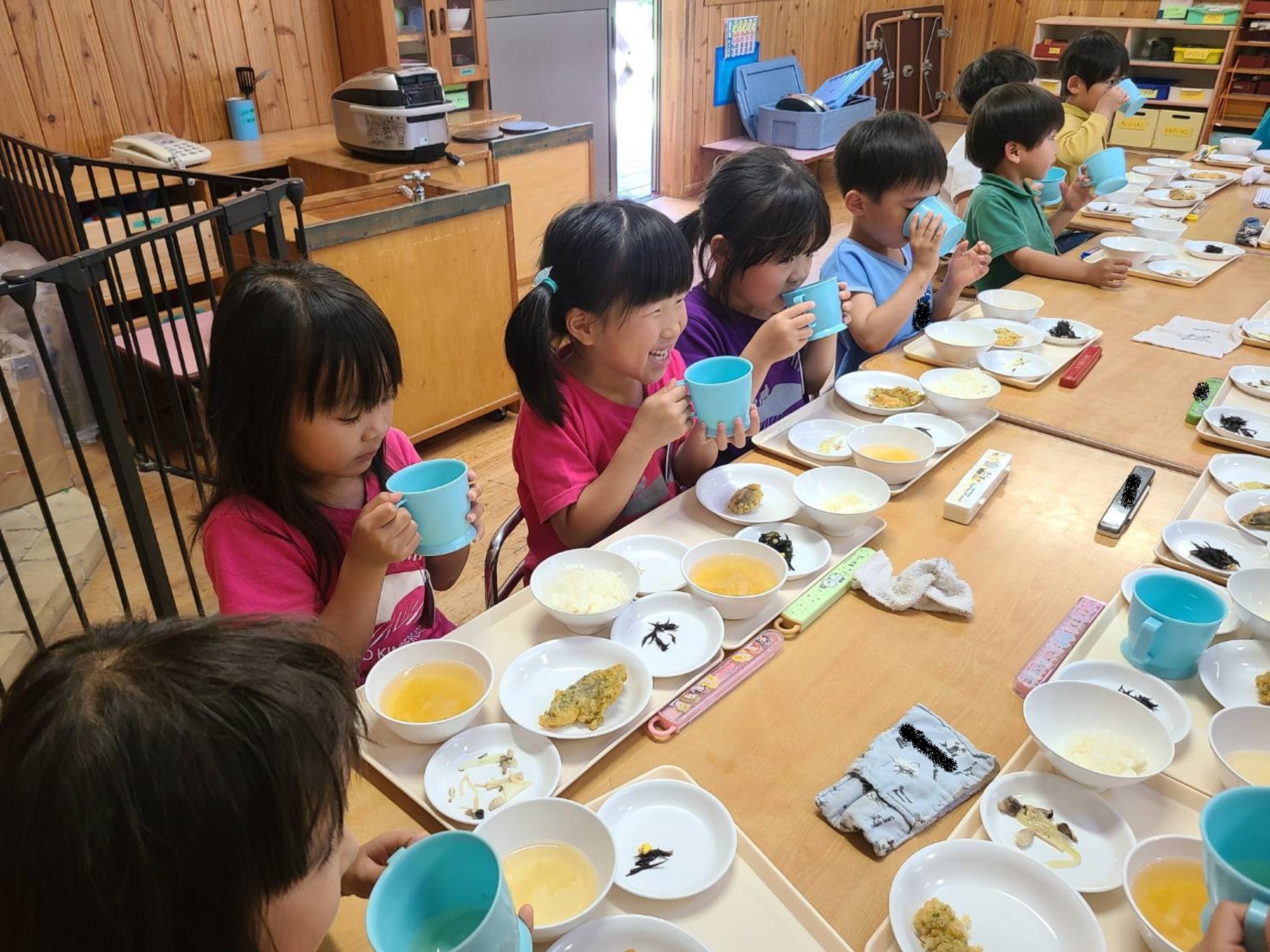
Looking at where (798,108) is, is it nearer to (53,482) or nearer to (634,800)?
(53,482)

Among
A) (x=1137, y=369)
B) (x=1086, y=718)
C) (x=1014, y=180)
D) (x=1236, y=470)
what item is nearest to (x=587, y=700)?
(x=1086, y=718)

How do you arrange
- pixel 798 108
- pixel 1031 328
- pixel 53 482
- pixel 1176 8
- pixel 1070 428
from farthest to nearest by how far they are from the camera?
pixel 1176 8
pixel 798 108
pixel 53 482
pixel 1031 328
pixel 1070 428

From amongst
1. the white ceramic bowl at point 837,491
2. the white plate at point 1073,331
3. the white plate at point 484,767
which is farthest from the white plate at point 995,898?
the white plate at point 1073,331

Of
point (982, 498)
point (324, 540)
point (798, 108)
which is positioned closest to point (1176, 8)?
point (798, 108)

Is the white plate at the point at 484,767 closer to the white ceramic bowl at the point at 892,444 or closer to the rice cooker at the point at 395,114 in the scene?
the white ceramic bowl at the point at 892,444

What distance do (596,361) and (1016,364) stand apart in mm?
1056

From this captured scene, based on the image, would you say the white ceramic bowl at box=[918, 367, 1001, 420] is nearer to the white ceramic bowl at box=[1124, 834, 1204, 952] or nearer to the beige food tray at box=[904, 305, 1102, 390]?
the beige food tray at box=[904, 305, 1102, 390]

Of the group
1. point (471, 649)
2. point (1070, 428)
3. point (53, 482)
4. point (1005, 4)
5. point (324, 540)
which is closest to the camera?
point (471, 649)

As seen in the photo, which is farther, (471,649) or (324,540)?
(324,540)

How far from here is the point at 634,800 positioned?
3.18 feet

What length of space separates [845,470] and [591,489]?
465mm

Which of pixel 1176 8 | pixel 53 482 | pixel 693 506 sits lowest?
pixel 53 482

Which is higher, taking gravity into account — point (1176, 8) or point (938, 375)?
point (1176, 8)

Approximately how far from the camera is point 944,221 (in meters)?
2.19
